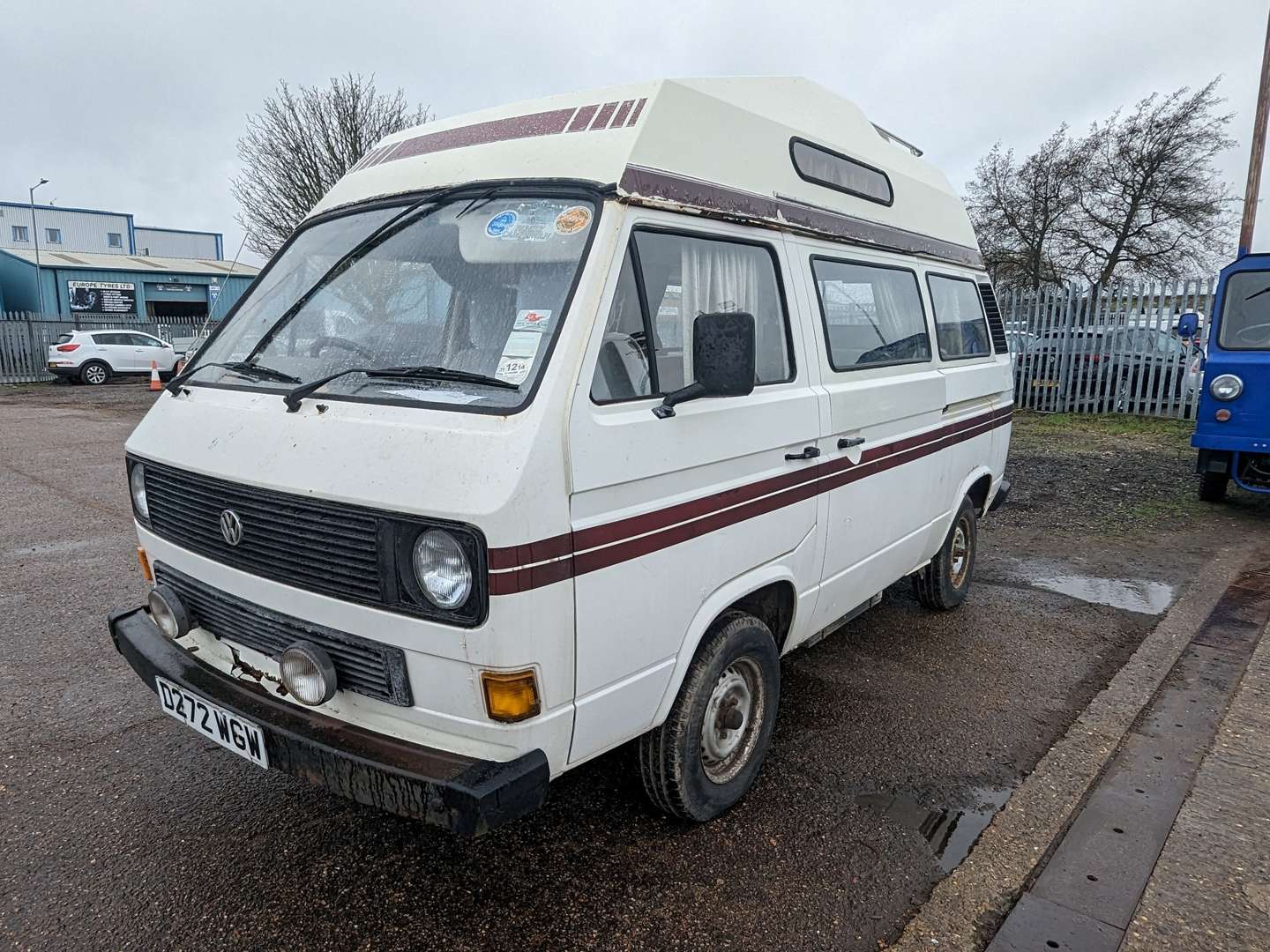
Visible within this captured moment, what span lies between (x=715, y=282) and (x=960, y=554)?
3.17m

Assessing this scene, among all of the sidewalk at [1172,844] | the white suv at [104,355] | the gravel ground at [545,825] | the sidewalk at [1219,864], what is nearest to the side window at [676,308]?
the gravel ground at [545,825]

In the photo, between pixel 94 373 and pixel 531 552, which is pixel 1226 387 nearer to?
pixel 531 552

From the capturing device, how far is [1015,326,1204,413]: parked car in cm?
1348

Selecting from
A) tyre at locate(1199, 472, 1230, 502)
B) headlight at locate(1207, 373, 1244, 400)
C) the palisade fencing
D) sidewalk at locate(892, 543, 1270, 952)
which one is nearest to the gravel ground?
sidewalk at locate(892, 543, 1270, 952)

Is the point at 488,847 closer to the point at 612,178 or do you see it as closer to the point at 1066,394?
the point at 612,178

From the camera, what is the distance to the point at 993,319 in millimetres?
5410

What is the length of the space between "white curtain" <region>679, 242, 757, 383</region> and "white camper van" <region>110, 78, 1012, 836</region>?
11mm

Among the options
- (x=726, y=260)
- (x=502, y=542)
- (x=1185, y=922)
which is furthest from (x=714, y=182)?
(x=1185, y=922)

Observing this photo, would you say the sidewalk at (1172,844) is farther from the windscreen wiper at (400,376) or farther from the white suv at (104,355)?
the white suv at (104,355)

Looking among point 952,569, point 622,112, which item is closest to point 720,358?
point 622,112

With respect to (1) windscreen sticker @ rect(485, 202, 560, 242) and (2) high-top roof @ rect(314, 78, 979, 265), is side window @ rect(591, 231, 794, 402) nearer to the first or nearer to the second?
(2) high-top roof @ rect(314, 78, 979, 265)

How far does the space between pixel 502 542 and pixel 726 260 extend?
4.70 ft

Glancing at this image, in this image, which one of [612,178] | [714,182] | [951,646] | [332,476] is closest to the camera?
[332,476]

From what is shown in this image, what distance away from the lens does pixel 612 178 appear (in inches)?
95.8
